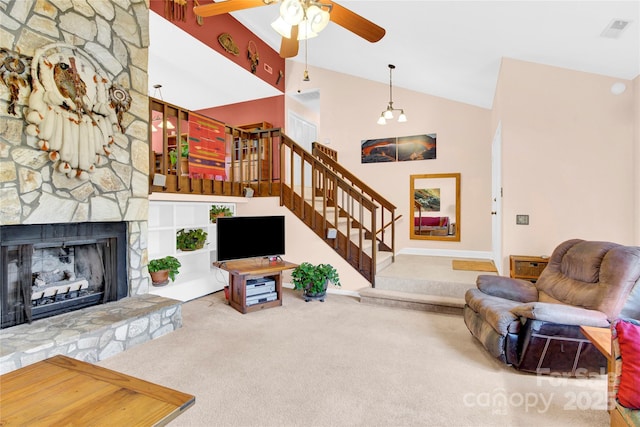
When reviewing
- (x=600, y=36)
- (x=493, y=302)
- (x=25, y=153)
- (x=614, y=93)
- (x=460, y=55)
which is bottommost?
(x=493, y=302)

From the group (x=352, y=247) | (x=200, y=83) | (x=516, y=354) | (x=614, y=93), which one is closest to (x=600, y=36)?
(x=614, y=93)

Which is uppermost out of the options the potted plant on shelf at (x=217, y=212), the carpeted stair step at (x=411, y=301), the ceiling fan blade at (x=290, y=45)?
the ceiling fan blade at (x=290, y=45)

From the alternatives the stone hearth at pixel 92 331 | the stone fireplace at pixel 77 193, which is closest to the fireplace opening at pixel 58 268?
the stone fireplace at pixel 77 193

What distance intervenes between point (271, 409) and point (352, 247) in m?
2.78

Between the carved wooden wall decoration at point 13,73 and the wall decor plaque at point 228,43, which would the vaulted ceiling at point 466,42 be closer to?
the wall decor plaque at point 228,43

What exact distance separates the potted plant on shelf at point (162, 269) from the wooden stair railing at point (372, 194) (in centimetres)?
304

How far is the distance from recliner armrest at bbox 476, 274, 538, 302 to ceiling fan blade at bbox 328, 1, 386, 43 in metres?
2.51

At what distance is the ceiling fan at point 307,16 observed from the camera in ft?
6.54

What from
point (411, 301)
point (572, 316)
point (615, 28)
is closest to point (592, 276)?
point (572, 316)

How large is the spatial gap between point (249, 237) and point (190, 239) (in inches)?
41.7

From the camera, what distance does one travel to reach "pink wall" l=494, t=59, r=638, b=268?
3.49 metres

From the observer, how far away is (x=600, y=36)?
2.82 metres

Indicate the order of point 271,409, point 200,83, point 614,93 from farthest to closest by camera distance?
point 200,83, point 614,93, point 271,409

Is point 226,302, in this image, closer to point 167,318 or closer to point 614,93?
point 167,318
